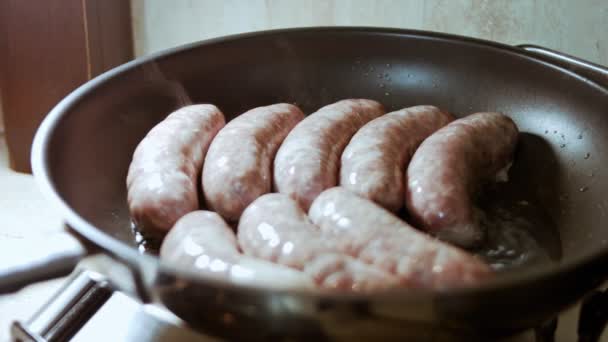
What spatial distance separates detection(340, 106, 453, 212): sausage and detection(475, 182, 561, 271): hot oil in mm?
183

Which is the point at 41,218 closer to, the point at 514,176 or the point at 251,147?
the point at 251,147

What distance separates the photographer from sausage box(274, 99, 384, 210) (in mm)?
1247

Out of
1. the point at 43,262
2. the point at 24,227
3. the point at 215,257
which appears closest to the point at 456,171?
the point at 215,257

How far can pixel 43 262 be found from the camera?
0.93 metres

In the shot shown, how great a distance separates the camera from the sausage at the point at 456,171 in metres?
1.22

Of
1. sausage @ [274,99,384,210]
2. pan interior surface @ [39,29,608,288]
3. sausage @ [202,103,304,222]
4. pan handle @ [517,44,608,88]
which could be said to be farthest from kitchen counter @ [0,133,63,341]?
pan handle @ [517,44,608,88]

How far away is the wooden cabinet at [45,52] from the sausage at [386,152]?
1.35m

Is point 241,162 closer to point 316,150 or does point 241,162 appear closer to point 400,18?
point 316,150

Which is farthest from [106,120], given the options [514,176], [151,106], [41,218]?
[41,218]

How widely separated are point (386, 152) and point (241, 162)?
288mm

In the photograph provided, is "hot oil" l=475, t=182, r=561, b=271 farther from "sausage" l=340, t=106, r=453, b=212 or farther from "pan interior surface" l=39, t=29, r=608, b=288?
"sausage" l=340, t=106, r=453, b=212

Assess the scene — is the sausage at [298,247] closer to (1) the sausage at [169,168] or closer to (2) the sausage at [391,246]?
(2) the sausage at [391,246]

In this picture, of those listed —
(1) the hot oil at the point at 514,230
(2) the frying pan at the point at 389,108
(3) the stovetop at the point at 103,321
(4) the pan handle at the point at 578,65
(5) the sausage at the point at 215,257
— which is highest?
(4) the pan handle at the point at 578,65

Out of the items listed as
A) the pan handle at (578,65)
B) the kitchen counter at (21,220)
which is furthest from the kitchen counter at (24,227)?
the pan handle at (578,65)
